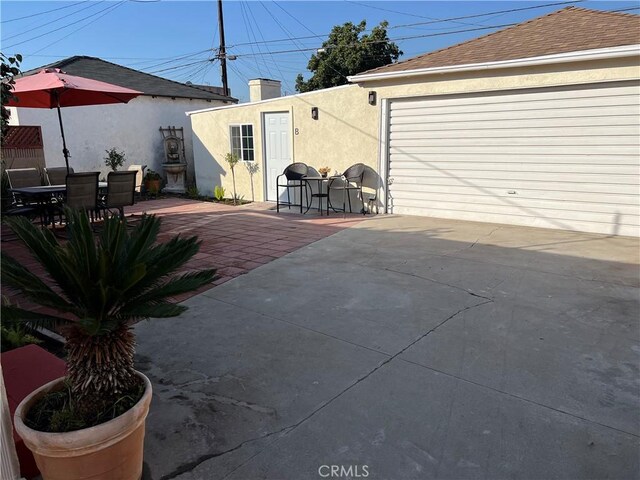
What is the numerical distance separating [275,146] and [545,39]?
6.01m

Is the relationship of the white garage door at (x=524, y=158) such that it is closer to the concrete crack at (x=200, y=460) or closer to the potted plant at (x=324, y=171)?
the potted plant at (x=324, y=171)

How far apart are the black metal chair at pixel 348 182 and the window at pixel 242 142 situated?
284 cm

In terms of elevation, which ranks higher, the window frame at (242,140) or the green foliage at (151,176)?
the window frame at (242,140)

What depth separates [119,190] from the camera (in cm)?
715

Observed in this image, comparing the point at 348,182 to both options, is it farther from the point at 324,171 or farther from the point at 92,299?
the point at 92,299

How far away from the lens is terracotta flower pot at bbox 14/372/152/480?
168 cm

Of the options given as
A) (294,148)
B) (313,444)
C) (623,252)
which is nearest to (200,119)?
(294,148)

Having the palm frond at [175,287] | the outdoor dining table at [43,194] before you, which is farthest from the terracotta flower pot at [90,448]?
the outdoor dining table at [43,194]

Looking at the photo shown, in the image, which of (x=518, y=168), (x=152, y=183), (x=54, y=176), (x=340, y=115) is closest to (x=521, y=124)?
(x=518, y=168)

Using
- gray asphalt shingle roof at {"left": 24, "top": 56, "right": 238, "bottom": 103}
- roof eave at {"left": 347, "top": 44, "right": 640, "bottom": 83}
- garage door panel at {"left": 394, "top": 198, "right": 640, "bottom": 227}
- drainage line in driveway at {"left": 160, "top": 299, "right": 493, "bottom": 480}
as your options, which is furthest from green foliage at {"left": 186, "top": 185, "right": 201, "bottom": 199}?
drainage line in driveway at {"left": 160, "top": 299, "right": 493, "bottom": 480}

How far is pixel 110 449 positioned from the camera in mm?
1771

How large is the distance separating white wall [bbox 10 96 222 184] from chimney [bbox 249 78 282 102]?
165 inches

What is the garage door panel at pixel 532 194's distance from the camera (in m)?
6.64

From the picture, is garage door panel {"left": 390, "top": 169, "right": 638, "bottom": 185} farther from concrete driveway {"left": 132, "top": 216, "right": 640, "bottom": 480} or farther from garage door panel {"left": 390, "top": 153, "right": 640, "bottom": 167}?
concrete driveway {"left": 132, "top": 216, "right": 640, "bottom": 480}
